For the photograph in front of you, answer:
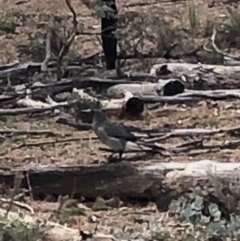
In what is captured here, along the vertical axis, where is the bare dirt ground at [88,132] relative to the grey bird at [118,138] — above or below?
below

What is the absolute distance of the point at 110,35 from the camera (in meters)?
9.58

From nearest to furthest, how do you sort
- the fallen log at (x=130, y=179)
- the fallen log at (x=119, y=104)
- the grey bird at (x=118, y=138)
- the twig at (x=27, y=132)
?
1. the fallen log at (x=130, y=179)
2. the grey bird at (x=118, y=138)
3. the twig at (x=27, y=132)
4. the fallen log at (x=119, y=104)

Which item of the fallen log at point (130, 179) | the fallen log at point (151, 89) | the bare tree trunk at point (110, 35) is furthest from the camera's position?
the bare tree trunk at point (110, 35)

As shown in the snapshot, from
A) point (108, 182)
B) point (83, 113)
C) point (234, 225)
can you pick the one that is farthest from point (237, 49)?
point (234, 225)

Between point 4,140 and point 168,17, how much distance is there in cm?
603

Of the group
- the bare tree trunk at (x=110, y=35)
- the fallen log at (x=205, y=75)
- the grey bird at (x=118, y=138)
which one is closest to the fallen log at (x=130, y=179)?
the grey bird at (x=118, y=138)

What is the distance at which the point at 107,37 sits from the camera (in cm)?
966

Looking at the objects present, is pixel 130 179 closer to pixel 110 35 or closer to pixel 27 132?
pixel 27 132

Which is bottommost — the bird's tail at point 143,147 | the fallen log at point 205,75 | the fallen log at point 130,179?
the fallen log at point 205,75

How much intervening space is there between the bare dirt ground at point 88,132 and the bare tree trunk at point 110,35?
568 millimetres

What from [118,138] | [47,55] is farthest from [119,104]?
[118,138]

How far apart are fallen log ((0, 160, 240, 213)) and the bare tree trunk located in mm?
3573

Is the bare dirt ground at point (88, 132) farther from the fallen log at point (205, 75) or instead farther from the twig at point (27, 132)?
the fallen log at point (205, 75)

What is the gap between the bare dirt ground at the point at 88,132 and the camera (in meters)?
5.71
